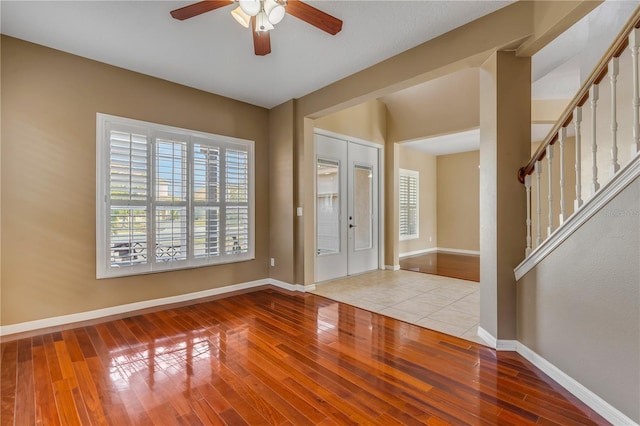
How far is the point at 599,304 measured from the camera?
1.69 metres

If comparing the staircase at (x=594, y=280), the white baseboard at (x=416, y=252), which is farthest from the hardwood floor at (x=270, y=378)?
the white baseboard at (x=416, y=252)

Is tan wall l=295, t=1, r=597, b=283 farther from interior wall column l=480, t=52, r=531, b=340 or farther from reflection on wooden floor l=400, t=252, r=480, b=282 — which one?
reflection on wooden floor l=400, t=252, r=480, b=282

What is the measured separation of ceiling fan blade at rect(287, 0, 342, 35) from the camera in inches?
75.5

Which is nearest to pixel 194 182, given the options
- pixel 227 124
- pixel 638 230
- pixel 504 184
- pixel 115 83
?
pixel 227 124

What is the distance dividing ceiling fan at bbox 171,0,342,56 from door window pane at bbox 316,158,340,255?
8.62 ft

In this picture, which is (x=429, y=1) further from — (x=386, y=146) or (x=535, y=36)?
(x=386, y=146)

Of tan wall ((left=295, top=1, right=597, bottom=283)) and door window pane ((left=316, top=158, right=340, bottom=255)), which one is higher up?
tan wall ((left=295, top=1, right=597, bottom=283))

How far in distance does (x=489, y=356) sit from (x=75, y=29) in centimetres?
455

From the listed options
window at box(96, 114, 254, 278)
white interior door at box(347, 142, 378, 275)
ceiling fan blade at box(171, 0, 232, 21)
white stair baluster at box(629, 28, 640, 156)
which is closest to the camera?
white stair baluster at box(629, 28, 640, 156)

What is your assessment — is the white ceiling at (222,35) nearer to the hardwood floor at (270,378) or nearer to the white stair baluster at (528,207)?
the white stair baluster at (528,207)

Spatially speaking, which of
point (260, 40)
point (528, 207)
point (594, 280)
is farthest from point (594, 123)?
point (260, 40)

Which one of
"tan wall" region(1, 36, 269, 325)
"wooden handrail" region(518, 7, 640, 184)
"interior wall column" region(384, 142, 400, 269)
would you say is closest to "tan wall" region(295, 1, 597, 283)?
"wooden handrail" region(518, 7, 640, 184)

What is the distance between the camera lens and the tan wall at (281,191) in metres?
4.30

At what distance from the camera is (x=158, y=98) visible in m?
3.56
